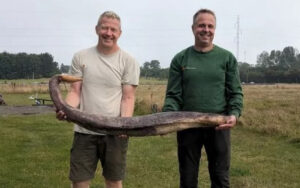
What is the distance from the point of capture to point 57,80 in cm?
423

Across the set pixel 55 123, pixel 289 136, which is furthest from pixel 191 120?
pixel 55 123

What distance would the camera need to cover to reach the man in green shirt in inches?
200

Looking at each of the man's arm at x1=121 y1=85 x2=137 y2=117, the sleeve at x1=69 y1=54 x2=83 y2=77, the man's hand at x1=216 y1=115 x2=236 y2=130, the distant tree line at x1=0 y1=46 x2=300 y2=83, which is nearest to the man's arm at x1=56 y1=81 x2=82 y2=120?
the sleeve at x1=69 y1=54 x2=83 y2=77

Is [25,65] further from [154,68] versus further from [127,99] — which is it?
[127,99]

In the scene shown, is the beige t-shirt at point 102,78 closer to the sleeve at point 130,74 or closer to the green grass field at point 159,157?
the sleeve at point 130,74

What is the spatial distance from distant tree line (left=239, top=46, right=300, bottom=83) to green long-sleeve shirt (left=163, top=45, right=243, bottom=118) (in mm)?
114353

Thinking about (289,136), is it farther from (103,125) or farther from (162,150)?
(103,125)

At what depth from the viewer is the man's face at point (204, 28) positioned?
495cm

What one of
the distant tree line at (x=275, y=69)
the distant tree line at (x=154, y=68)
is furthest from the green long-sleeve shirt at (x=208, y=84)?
the distant tree line at (x=275, y=69)

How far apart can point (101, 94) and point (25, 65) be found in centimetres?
9661

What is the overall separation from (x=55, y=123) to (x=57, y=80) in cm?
1558

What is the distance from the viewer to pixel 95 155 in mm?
5266

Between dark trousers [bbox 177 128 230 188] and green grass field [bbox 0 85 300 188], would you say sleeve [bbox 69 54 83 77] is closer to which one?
dark trousers [bbox 177 128 230 188]

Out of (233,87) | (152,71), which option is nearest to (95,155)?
(233,87)
